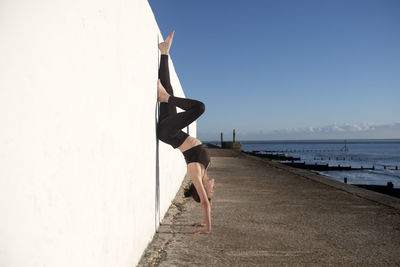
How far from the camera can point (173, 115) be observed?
3166mm

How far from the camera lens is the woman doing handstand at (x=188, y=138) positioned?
120 inches

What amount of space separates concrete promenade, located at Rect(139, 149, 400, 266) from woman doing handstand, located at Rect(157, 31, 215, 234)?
0.38 m

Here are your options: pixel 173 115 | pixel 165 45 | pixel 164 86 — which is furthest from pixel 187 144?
pixel 165 45

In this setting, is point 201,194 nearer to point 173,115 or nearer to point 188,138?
point 188,138

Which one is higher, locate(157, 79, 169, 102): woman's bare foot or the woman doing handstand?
locate(157, 79, 169, 102): woman's bare foot

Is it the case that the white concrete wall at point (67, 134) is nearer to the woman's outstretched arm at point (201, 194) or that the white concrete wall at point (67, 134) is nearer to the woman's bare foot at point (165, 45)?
the woman's outstretched arm at point (201, 194)

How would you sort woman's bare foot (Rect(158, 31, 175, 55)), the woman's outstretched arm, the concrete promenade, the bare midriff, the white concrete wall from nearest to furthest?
1. the white concrete wall
2. the concrete promenade
3. the woman's outstretched arm
4. the bare midriff
5. woman's bare foot (Rect(158, 31, 175, 55))

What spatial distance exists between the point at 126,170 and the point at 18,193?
1.14 m

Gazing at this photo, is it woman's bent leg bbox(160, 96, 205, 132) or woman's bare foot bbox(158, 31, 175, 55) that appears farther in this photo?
woman's bare foot bbox(158, 31, 175, 55)

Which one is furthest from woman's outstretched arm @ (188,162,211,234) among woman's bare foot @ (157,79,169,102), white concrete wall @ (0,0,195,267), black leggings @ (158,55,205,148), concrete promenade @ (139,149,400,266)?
white concrete wall @ (0,0,195,267)

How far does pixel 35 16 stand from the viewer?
0.90 m

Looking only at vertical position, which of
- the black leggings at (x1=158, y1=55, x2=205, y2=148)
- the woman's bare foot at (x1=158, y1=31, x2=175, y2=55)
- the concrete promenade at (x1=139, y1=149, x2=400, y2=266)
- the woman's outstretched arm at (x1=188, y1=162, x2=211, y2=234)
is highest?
the woman's bare foot at (x1=158, y1=31, x2=175, y2=55)

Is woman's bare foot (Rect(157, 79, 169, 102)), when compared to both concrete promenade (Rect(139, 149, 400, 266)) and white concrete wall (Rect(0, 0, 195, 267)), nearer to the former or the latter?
white concrete wall (Rect(0, 0, 195, 267))

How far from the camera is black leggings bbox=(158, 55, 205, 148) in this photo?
304cm
